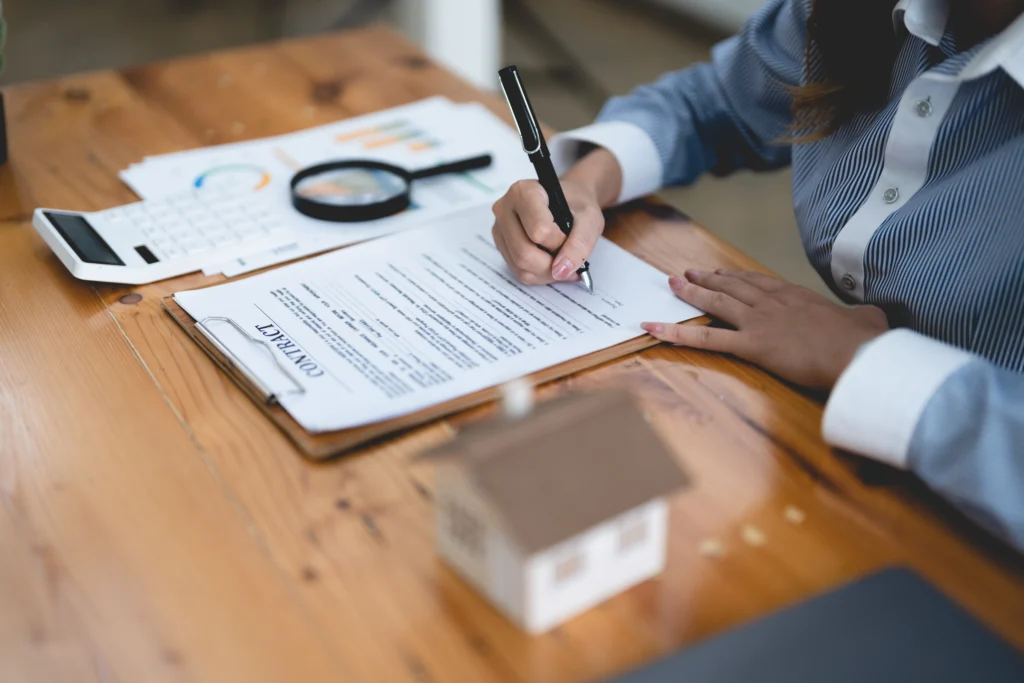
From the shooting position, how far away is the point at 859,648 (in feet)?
1.82

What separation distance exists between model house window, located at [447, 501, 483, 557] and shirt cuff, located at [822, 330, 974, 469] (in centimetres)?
29

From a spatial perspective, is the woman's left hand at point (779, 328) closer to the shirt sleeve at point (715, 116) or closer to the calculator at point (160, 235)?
the shirt sleeve at point (715, 116)

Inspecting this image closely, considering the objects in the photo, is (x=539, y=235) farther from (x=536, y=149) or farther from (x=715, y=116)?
(x=715, y=116)

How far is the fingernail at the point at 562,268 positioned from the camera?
0.94 meters

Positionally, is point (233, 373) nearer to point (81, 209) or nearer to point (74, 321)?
point (74, 321)

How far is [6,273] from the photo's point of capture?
1001 millimetres

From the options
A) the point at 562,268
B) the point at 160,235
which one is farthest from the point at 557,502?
the point at 160,235

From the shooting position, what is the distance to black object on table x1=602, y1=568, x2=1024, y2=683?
21.3 inches

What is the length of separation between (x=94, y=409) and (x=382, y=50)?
92 cm

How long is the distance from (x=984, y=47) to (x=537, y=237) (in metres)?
0.42

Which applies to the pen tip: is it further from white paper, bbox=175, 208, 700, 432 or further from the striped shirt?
the striped shirt

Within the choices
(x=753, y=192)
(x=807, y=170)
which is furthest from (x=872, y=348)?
(x=753, y=192)

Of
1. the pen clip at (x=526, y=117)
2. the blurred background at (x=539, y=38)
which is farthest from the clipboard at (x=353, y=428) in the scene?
the blurred background at (x=539, y=38)

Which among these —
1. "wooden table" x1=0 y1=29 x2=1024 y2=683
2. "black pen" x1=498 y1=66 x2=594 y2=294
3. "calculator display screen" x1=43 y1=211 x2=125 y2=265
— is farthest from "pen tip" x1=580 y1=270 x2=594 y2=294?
"calculator display screen" x1=43 y1=211 x2=125 y2=265
